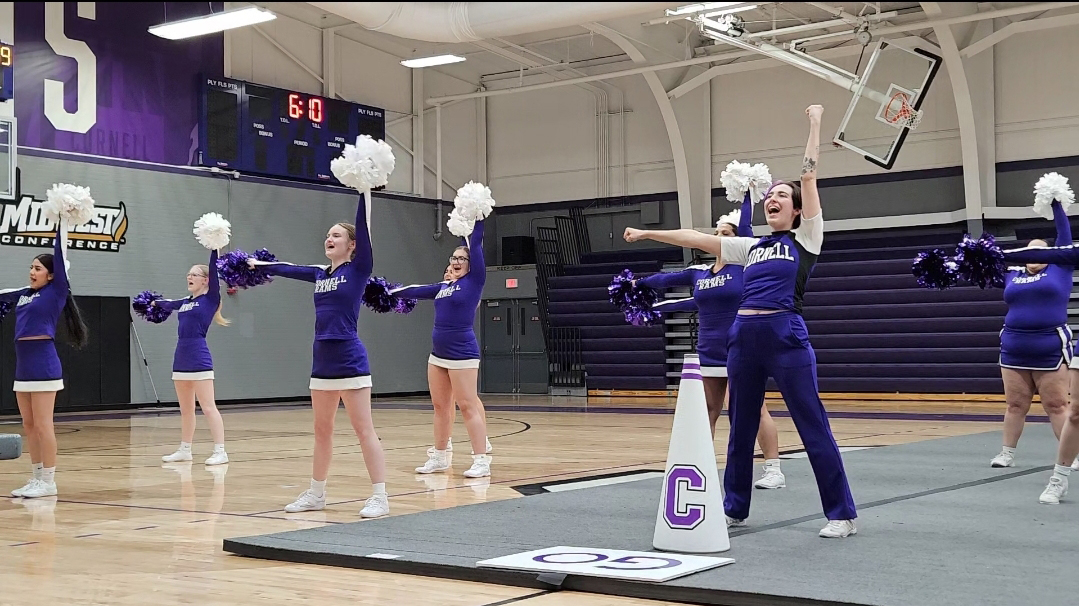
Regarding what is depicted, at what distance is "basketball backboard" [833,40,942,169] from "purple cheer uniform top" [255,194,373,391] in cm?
1034

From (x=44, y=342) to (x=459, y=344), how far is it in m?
2.92

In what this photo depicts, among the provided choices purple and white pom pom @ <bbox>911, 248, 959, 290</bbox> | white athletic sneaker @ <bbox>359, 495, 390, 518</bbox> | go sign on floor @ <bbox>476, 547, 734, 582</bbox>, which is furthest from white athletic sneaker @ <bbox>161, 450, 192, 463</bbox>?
purple and white pom pom @ <bbox>911, 248, 959, 290</bbox>

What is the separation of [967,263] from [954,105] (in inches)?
554

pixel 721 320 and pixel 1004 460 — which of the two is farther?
pixel 1004 460

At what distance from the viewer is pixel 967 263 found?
6344 millimetres

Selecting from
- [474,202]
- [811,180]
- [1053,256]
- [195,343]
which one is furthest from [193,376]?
[1053,256]

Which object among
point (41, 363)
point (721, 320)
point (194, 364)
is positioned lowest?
point (194, 364)

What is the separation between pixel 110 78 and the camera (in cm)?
1778

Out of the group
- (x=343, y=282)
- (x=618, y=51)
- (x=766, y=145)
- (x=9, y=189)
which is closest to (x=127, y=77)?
(x=9, y=189)

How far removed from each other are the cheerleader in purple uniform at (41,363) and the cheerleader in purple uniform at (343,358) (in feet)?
6.94

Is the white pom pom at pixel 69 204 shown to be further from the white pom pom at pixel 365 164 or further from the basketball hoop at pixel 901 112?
the basketball hoop at pixel 901 112

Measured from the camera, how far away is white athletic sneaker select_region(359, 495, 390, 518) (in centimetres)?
618

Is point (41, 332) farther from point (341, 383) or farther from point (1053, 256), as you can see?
point (1053, 256)

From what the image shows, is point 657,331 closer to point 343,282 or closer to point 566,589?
point 343,282
